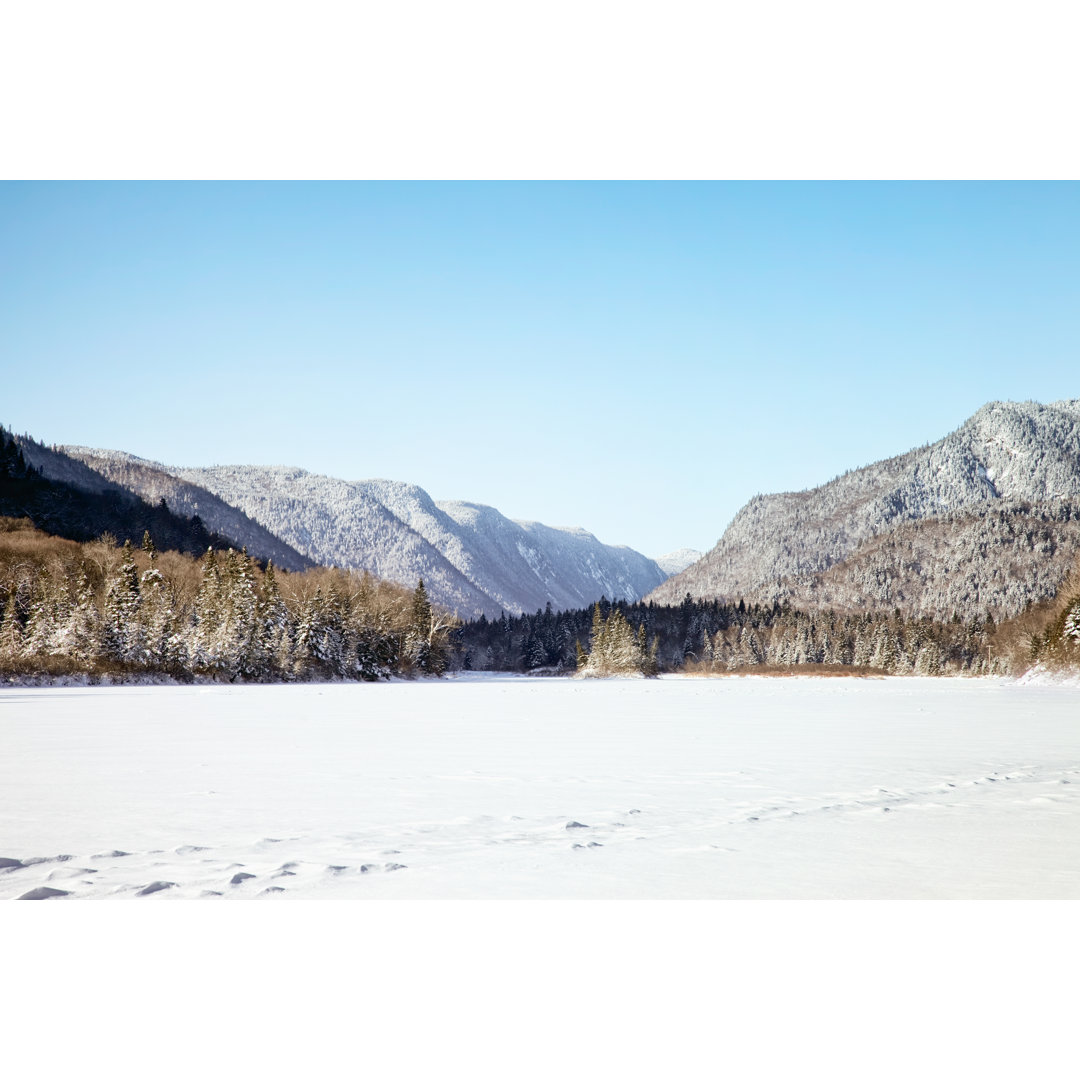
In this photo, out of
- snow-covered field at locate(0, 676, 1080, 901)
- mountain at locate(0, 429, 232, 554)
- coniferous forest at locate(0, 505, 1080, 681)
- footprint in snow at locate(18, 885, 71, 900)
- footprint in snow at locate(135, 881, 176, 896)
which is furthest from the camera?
mountain at locate(0, 429, 232, 554)

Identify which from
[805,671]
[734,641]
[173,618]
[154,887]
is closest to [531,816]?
[154,887]

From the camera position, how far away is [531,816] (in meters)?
9.10

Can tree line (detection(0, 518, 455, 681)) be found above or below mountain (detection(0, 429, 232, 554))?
below

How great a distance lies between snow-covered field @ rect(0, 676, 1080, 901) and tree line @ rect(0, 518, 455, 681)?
1431 inches

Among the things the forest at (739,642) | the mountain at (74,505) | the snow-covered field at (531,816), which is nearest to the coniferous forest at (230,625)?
the forest at (739,642)

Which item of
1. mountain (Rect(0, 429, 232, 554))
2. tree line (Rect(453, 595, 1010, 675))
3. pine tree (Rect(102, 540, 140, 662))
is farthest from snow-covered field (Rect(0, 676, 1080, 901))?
mountain (Rect(0, 429, 232, 554))

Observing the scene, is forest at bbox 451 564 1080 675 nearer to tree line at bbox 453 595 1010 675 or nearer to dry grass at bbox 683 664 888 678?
tree line at bbox 453 595 1010 675

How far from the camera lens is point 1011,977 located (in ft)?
17.8

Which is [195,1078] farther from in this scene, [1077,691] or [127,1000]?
[1077,691]

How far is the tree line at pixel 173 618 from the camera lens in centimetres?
5062

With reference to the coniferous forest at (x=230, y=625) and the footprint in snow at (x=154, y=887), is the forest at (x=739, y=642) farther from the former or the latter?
the footprint in snow at (x=154, y=887)

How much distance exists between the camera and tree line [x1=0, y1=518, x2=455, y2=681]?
166 ft

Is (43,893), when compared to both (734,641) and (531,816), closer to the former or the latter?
(531,816)

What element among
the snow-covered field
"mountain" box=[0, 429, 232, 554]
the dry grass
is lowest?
the dry grass
